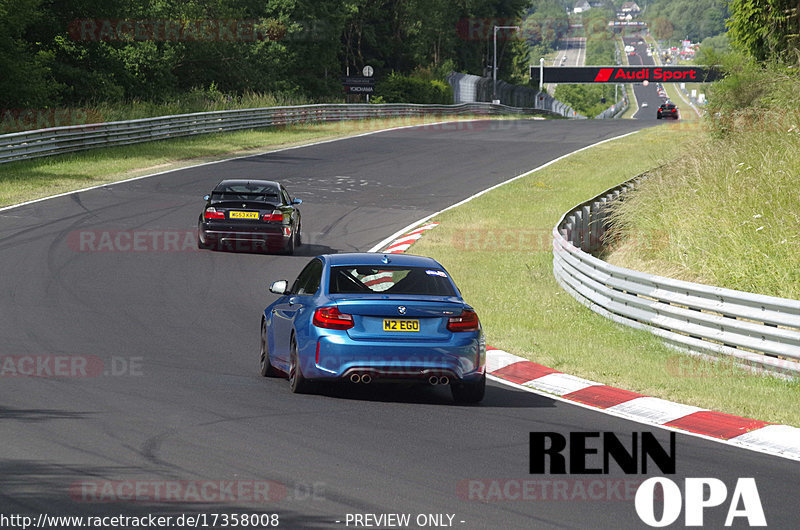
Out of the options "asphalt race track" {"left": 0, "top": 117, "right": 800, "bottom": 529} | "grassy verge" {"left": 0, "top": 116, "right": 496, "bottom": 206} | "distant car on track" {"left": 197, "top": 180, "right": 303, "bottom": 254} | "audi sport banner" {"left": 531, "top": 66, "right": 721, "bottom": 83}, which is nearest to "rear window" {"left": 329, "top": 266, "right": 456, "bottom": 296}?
"asphalt race track" {"left": 0, "top": 117, "right": 800, "bottom": 529}

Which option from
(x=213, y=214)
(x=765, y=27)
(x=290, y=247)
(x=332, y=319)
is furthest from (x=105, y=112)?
(x=332, y=319)

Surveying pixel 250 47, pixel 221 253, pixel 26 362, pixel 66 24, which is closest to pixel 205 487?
pixel 26 362

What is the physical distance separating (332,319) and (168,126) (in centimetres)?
3313

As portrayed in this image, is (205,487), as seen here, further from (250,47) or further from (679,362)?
(250,47)

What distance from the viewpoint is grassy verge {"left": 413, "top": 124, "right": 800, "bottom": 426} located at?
444 inches

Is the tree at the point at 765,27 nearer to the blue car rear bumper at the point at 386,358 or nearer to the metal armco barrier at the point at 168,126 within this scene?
the metal armco barrier at the point at 168,126

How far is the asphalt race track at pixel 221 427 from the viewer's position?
6.83 meters

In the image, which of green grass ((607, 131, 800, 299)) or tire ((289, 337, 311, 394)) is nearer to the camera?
tire ((289, 337, 311, 394))

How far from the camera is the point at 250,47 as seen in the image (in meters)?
71.6

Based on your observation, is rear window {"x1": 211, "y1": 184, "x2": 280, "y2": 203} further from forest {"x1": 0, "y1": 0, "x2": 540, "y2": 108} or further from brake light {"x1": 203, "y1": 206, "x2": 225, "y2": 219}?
forest {"x1": 0, "y1": 0, "x2": 540, "y2": 108}

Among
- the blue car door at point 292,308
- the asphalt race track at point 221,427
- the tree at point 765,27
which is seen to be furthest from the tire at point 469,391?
the tree at point 765,27

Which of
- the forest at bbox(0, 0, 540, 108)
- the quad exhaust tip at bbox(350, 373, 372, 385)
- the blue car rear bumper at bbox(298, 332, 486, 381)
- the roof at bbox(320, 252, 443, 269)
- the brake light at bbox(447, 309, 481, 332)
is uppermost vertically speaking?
the forest at bbox(0, 0, 540, 108)

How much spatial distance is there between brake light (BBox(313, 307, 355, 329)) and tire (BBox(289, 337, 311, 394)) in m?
0.47

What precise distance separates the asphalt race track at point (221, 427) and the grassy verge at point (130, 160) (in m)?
10.3
